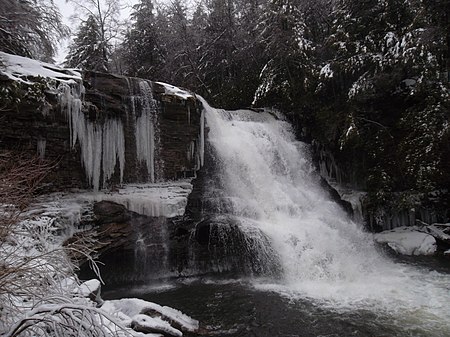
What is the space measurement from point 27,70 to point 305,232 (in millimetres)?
8220

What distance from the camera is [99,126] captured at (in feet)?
30.9

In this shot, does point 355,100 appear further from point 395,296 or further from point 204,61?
point 204,61

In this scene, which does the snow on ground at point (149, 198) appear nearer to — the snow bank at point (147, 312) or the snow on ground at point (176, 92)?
the snow on ground at point (176, 92)

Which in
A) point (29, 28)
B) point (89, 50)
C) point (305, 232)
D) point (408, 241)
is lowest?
point (408, 241)

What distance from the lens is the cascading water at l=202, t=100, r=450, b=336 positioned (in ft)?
23.9

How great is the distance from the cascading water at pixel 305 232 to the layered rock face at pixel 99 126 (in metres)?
1.73

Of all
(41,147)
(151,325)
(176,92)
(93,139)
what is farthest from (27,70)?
(151,325)

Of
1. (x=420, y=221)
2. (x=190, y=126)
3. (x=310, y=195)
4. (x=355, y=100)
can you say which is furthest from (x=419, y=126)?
(x=190, y=126)

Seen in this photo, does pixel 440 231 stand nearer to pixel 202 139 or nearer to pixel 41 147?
pixel 202 139

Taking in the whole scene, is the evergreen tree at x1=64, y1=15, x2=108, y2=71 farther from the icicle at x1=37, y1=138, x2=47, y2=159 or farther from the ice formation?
the icicle at x1=37, y1=138, x2=47, y2=159

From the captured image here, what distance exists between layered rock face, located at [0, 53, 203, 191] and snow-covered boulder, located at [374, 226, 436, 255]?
7.12 m

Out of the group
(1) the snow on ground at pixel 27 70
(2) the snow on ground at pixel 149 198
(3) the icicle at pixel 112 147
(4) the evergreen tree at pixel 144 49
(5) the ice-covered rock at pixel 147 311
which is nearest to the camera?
(5) the ice-covered rock at pixel 147 311

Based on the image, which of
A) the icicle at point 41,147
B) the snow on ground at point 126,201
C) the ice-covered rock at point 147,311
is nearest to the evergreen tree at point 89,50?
the snow on ground at point 126,201

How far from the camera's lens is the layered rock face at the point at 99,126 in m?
8.09
